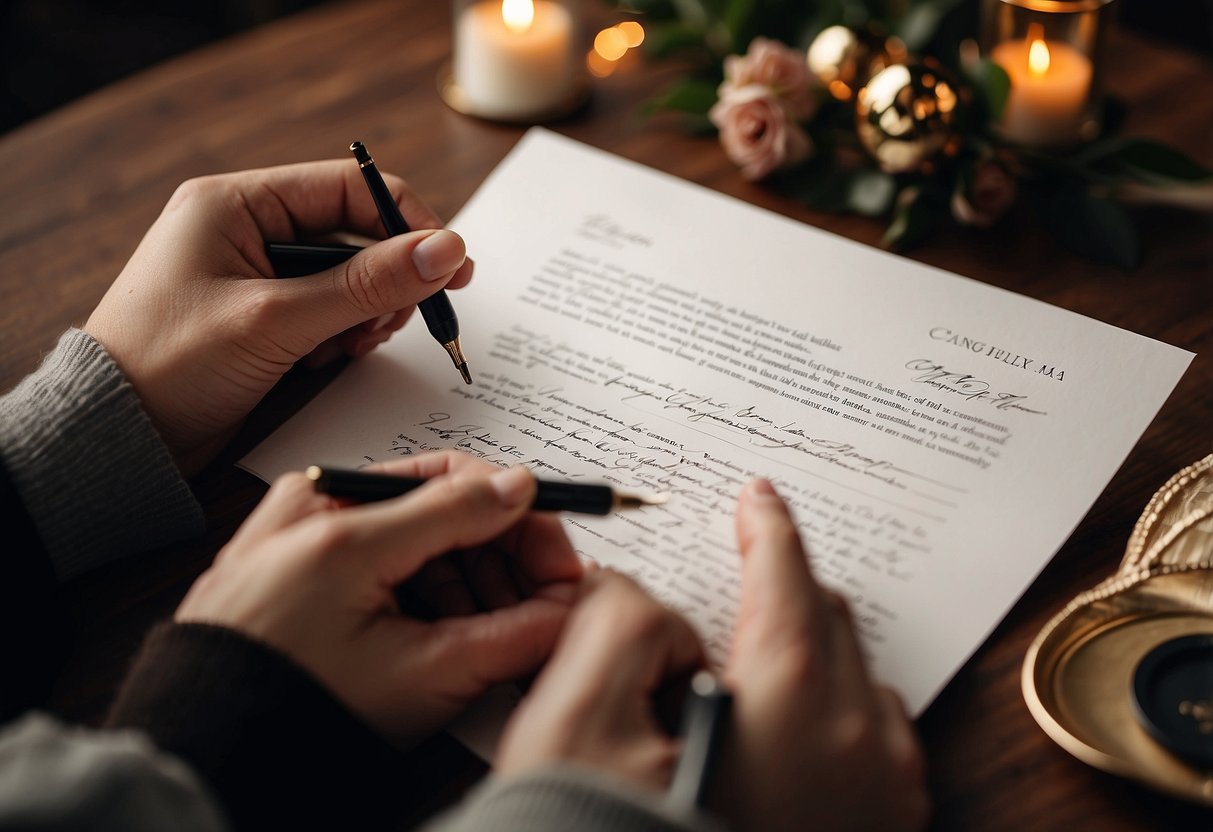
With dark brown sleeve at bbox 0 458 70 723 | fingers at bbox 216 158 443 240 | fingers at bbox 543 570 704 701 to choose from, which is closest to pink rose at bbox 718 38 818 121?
fingers at bbox 216 158 443 240

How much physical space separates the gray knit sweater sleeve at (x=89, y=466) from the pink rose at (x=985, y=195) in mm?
720

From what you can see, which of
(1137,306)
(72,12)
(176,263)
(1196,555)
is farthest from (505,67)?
(72,12)

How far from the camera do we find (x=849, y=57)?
1.07m

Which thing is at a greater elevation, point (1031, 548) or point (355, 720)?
point (1031, 548)

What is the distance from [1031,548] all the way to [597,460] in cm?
31

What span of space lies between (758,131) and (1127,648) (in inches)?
23.8

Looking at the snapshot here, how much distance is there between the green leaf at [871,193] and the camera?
1.02 m

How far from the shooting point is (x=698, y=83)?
3.72ft

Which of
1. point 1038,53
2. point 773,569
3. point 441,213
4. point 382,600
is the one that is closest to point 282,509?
point 382,600

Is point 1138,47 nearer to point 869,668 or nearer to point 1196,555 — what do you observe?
point 1196,555

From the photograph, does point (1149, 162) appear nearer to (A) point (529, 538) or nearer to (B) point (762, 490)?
(B) point (762, 490)

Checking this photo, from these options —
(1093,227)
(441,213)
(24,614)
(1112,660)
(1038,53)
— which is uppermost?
(1038,53)

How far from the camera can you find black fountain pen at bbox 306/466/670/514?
0.66 meters

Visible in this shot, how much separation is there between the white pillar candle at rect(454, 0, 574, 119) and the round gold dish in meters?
0.75
